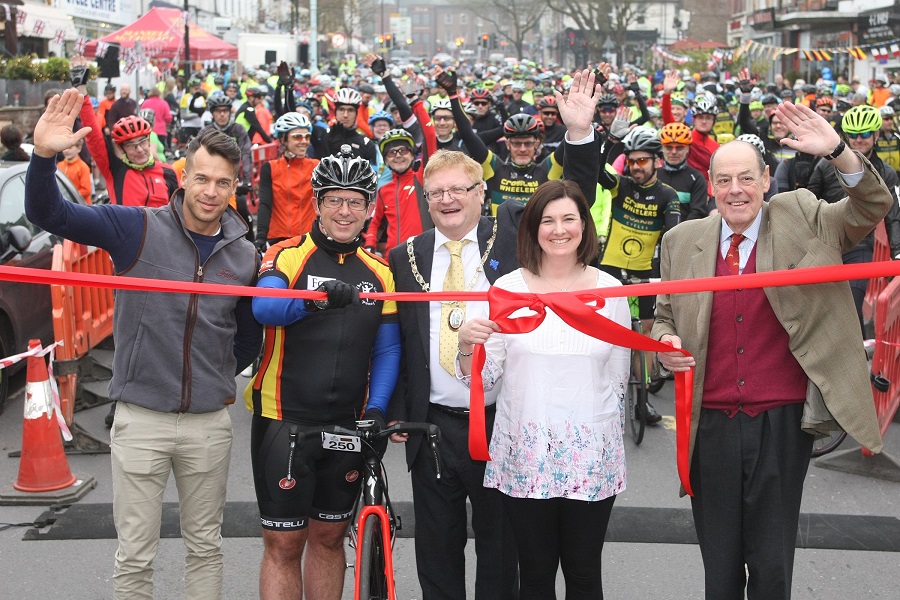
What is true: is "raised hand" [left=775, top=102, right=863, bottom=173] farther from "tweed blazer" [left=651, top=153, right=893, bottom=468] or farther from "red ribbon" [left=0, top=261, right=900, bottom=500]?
"red ribbon" [left=0, top=261, right=900, bottom=500]

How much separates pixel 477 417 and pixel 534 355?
1.04 ft

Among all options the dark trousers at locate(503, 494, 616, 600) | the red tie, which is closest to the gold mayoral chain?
the dark trousers at locate(503, 494, 616, 600)

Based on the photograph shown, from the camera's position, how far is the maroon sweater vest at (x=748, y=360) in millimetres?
3994

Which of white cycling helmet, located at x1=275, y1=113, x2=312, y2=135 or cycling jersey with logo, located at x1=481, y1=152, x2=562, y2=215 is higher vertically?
white cycling helmet, located at x1=275, y1=113, x2=312, y2=135

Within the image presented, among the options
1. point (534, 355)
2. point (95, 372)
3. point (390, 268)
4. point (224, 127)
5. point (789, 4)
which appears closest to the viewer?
point (534, 355)

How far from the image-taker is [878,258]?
9.22m

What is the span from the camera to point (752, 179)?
402cm

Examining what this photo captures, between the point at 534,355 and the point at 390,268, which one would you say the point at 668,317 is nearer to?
the point at 534,355

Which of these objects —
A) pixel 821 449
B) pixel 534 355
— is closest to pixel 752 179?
pixel 534 355

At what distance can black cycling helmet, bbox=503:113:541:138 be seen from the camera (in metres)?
9.09

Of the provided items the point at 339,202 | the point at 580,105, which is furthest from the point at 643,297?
the point at 339,202

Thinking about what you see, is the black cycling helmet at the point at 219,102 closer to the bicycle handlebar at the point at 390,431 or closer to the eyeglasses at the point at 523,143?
the eyeglasses at the point at 523,143

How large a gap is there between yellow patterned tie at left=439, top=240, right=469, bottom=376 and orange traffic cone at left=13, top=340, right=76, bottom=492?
346cm

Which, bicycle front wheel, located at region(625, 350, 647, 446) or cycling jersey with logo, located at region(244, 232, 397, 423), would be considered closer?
cycling jersey with logo, located at region(244, 232, 397, 423)
